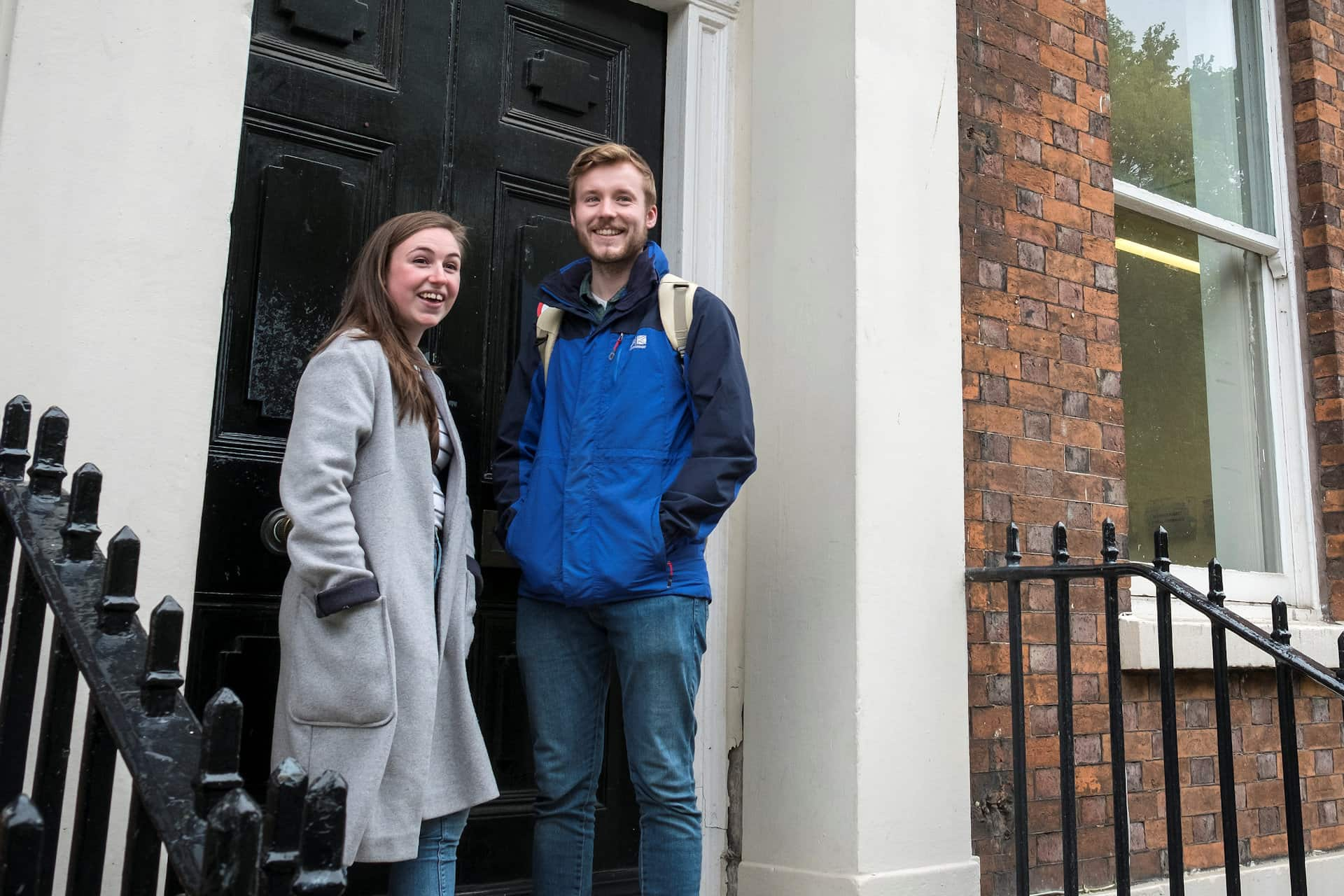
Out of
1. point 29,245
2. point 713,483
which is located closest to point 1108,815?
point 713,483

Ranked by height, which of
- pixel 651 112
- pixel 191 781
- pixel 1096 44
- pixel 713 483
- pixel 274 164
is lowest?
pixel 191 781

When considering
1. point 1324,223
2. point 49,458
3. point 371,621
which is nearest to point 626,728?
point 371,621

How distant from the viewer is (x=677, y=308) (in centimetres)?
308

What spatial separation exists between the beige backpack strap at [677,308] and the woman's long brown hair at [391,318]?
21.2 inches

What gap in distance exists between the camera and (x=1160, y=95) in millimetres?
5281

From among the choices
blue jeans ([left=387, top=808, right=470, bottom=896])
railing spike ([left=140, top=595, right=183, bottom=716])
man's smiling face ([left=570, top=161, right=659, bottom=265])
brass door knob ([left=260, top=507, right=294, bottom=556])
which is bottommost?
blue jeans ([left=387, top=808, right=470, bottom=896])

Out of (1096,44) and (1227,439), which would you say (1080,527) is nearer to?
(1227,439)

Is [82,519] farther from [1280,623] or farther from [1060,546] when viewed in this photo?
[1280,623]

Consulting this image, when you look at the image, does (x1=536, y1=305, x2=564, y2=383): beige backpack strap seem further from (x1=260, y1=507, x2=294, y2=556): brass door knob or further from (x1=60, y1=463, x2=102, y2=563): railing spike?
(x1=60, y1=463, x2=102, y2=563): railing spike

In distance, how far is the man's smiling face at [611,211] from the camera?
3043 millimetres

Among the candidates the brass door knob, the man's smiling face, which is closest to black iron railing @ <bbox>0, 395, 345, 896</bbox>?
the brass door knob

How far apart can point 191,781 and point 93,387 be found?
53.8 inches

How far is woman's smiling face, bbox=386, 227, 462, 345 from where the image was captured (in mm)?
2768

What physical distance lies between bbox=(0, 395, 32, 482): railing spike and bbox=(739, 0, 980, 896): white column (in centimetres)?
220
